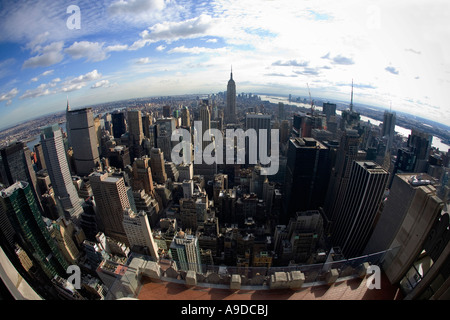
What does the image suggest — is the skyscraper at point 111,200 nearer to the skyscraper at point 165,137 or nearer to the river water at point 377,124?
the river water at point 377,124

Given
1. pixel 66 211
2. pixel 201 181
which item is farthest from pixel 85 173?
pixel 201 181

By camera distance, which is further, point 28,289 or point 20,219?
point 20,219

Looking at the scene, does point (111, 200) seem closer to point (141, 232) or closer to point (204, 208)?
point (141, 232)

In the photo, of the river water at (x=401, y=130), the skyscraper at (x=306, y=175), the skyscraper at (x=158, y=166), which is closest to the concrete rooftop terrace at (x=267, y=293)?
the skyscraper at (x=306, y=175)

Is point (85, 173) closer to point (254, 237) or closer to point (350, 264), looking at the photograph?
point (254, 237)

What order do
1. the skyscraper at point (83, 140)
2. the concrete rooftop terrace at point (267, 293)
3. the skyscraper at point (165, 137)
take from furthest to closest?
the skyscraper at point (165, 137)
the skyscraper at point (83, 140)
the concrete rooftop terrace at point (267, 293)

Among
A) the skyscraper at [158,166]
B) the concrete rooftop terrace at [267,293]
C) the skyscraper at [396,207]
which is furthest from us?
the skyscraper at [158,166]
